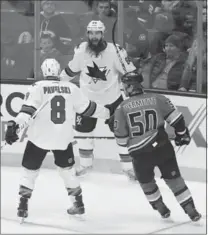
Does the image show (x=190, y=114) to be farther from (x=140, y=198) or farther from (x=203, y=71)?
(x=140, y=198)

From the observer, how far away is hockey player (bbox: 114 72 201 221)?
16.9ft

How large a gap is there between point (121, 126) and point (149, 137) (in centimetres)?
18

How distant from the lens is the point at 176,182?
17.0 feet

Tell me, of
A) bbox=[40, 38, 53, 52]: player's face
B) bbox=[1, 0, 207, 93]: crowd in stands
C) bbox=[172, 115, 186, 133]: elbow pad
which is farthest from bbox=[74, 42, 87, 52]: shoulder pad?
bbox=[172, 115, 186, 133]: elbow pad

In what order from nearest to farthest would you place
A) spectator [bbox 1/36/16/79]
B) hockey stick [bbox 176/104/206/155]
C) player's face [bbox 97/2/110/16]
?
hockey stick [bbox 176/104/206/155], player's face [bbox 97/2/110/16], spectator [bbox 1/36/16/79]

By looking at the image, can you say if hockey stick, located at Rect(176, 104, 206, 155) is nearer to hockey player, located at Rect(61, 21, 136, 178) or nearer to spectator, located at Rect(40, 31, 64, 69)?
hockey player, located at Rect(61, 21, 136, 178)

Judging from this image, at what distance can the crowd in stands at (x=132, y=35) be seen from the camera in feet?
21.3

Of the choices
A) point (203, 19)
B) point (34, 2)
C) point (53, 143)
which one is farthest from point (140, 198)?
point (34, 2)

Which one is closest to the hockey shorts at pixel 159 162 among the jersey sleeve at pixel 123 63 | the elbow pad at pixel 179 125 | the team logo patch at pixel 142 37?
the elbow pad at pixel 179 125

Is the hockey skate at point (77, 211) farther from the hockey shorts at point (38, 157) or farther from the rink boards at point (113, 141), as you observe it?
the rink boards at point (113, 141)

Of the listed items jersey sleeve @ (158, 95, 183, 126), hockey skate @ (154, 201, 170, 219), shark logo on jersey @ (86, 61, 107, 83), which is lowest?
hockey skate @ (154, 201, 170, 219)

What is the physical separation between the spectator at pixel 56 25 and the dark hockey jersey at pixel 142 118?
186cm

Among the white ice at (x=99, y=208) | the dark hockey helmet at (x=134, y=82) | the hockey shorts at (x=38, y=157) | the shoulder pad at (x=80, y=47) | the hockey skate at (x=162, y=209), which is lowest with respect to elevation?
the white ice at (x=99, y=208)

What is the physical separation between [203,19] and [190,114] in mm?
709
